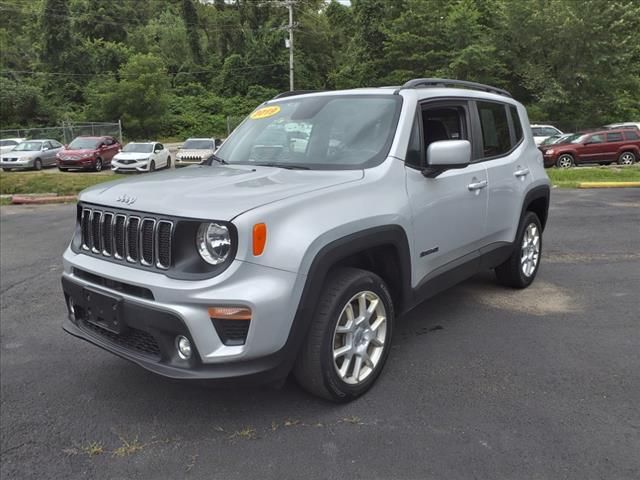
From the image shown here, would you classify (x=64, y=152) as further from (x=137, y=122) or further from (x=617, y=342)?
(x=617, y=342)

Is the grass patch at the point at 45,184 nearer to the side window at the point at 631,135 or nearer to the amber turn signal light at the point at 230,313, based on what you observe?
the amber turn signal light at the point at 230,313

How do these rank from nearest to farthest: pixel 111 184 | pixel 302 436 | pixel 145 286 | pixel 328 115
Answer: pixel 145 286
pixel 302 436
pixel 111 184
pixel 328 115

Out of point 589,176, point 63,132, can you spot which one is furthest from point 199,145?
point 589,176

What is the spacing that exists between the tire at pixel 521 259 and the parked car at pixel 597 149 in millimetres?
16059

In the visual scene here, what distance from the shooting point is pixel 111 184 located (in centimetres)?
331

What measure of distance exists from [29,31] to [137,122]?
2746cm

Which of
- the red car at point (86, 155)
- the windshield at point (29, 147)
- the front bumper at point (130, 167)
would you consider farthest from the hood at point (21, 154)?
the front bumper at point (130, 167)

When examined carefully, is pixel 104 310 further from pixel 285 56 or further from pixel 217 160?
pixel 285 56

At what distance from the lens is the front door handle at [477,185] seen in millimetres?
4040

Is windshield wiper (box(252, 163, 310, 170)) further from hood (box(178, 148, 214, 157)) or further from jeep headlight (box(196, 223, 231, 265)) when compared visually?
hood (box(178, 148, 214, 157))

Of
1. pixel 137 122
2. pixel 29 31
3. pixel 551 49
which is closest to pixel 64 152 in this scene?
pixel 137 122

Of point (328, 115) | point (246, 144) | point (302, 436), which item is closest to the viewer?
point (302, 436)

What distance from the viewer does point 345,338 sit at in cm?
313

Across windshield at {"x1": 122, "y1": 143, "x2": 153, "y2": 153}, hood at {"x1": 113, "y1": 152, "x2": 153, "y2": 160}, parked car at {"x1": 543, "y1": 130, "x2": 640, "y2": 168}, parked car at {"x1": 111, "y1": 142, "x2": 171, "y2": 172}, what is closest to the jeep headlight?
parked car at {"x1": 543, "y1": 130, "x2": 640, "y2": 168}
